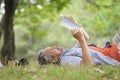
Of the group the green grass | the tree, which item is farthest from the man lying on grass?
the tree

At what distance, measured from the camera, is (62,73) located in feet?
17.7

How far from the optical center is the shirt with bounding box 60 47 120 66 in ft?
21.3

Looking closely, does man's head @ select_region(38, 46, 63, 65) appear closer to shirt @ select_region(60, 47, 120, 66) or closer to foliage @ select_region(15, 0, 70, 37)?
shirt @ select_region(60, 47, 120, 66)

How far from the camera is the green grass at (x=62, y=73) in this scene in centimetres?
522

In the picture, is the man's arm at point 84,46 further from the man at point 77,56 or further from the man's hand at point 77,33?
the man at point 77,56

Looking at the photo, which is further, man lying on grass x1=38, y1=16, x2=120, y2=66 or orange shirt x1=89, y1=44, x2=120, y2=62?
orange shirt x1=89, y1=44, x2=120, y2=62

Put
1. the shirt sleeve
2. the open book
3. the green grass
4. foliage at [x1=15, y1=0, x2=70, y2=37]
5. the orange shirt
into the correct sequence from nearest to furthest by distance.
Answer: the green grass → the open book → the shirt sleeve → the orange shirt → foliage at [x1=15, y1=0, x2=70, y2=37]

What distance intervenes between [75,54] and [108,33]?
2729 cm

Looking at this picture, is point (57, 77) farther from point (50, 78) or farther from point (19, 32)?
point (19, 32)

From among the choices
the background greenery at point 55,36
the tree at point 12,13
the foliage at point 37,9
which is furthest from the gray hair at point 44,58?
the foliage at point 37,9

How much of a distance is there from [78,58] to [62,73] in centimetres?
127

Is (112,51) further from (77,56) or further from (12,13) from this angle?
(12,13)

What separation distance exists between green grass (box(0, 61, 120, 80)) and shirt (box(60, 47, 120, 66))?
2.05ft

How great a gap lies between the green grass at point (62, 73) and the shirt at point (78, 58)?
0.63m
